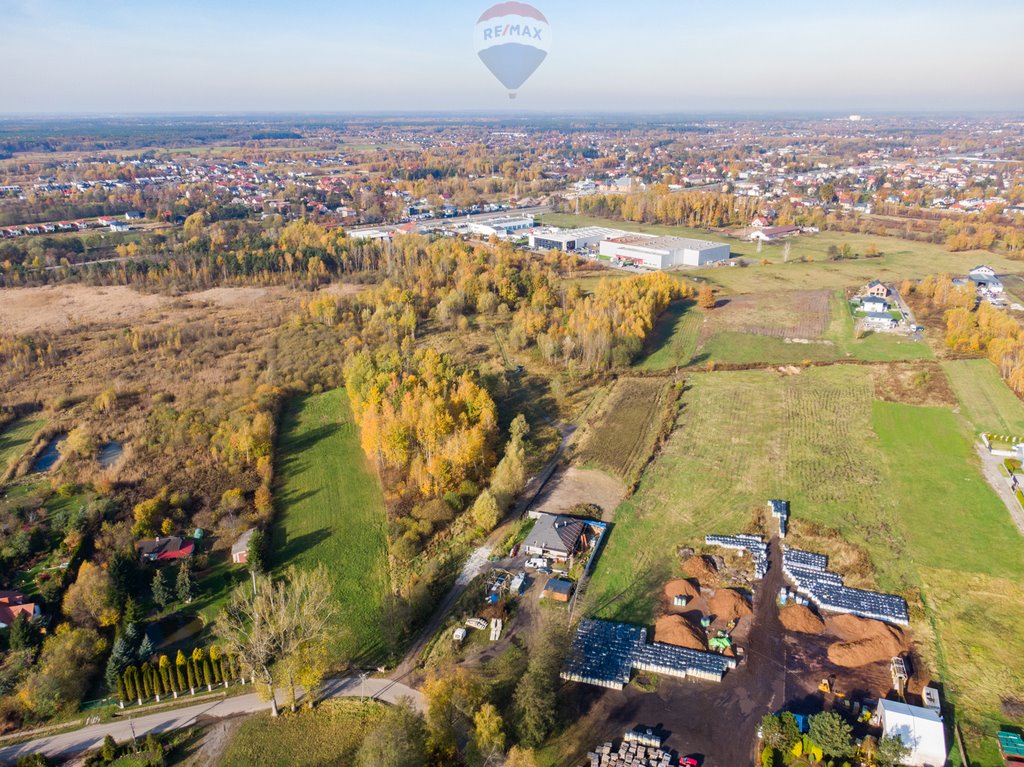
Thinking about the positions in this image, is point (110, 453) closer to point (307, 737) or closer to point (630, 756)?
point (307, 737)

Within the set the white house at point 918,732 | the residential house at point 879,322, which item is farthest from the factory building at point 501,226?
the white house at point 918,732

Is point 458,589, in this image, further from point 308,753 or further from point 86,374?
point 86,374

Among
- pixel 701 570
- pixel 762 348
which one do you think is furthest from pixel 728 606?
pixel 762 348

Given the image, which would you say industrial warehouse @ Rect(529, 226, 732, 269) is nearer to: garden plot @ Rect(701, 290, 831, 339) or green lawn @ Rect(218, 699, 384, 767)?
garden plot @ Rect(701, 290, 831, 339)

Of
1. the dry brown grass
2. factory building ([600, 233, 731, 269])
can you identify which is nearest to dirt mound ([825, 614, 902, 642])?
the dry brown grass

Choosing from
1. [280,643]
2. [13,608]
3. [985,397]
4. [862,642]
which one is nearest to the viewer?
[280,643]
